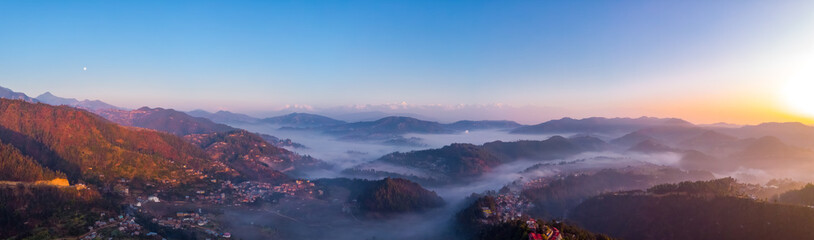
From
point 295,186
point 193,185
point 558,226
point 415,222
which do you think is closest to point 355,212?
point 415,222

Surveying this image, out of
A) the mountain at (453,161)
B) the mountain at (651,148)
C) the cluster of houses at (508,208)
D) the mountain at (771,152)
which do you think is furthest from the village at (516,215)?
the mountain at (771,152)

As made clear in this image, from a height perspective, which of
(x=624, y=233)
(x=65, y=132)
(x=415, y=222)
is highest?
(x=65, y=132)

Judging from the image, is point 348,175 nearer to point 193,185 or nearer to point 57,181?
point 193,185

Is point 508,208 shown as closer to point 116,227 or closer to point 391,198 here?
point 391,198

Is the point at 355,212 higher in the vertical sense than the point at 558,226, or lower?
lower

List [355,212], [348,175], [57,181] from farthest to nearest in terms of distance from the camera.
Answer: [348,175] → [355,212] → [57,181]

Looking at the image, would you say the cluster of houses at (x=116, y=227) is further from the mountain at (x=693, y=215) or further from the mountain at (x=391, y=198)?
the mountain at (x=693, y=215)
